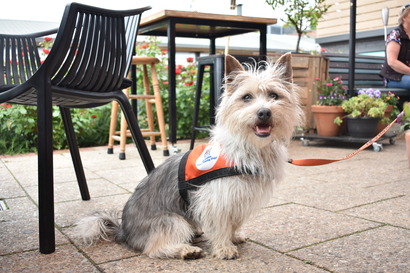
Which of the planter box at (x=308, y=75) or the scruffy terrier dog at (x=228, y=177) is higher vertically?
the planter box at (x=308, y=75)

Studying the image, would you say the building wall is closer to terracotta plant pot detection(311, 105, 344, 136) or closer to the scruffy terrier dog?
terracotta plant pot detection(311, 105, 344, 136)

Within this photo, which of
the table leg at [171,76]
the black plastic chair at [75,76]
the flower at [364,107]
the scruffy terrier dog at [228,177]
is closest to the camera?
the scruffy terrier dog at [228,177]

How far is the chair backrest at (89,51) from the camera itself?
7.41 feet

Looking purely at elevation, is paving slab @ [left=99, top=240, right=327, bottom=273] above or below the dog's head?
below

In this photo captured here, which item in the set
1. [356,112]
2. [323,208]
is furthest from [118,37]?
[356,112]

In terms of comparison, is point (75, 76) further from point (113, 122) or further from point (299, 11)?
point (299, 11)

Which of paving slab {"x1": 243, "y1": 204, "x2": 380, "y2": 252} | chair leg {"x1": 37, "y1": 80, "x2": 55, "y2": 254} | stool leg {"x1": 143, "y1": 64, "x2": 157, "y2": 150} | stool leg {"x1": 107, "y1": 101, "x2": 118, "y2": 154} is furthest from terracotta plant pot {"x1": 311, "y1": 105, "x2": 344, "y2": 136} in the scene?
chair leg {"x1": 37, "y1": 80, "x2": 55, "y2": 254}

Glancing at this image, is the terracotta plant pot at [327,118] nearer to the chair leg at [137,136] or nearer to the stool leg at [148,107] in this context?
the stool leg at [148,107]

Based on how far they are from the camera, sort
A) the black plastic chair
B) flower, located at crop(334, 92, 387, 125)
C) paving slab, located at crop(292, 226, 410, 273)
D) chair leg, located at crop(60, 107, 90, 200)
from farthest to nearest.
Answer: flower, located at crop(334, 92, 387, 125) < chair leg, located at crop(60, 107, 90, 200) < the black plastic chair < paving slab, located at crop(292, 226, 410, 273)

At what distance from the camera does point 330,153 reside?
554 cm

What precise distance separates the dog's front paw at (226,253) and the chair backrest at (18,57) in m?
1.96

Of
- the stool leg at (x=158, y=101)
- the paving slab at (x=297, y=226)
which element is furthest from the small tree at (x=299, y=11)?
the paving slab at (x=297, y=226)

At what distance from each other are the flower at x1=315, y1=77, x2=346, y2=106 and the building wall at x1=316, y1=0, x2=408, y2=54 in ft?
15.9

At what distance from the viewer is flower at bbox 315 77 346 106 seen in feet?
20.1
